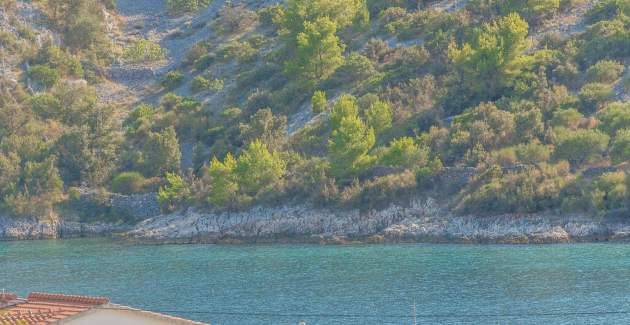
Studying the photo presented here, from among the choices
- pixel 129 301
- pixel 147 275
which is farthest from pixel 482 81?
pixel 129 301

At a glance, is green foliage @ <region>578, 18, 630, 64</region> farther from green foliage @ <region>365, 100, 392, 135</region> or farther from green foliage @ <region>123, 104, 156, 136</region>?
green foliage @ <region>123, 104, 156, 136</region>

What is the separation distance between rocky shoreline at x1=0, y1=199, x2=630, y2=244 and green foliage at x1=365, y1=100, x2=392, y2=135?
10.1 meters

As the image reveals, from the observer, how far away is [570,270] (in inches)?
2167

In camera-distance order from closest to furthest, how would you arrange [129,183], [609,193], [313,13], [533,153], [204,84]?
[609,193] < [533,153] < [129,183] < [313,13] < [204,84]

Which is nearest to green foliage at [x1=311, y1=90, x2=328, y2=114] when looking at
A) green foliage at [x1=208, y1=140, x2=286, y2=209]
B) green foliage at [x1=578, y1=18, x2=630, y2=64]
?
green foliage at [x1=208, y1=140, x2=286, y2=209]

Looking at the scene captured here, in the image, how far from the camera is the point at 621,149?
7000cm

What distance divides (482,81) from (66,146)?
1320 inches

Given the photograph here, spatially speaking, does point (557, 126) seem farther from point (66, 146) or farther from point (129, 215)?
point (66, 146)

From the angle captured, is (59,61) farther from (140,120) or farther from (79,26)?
(140,120)

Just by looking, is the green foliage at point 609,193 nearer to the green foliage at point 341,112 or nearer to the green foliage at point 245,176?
the green foliage at point 341,112

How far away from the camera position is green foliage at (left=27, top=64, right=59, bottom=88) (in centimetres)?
10319

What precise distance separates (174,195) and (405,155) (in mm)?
17527

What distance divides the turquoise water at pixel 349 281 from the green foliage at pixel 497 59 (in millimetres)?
21365

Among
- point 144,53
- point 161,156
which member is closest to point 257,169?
point 161,156
